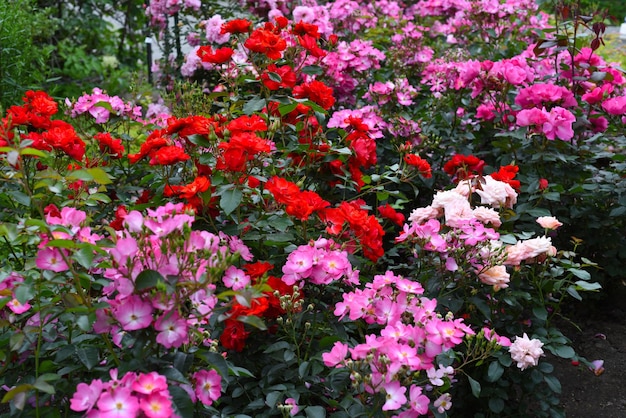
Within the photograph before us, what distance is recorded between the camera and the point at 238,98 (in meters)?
2.56

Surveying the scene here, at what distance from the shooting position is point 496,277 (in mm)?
1899

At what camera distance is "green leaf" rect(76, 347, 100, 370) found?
1398 millimetres

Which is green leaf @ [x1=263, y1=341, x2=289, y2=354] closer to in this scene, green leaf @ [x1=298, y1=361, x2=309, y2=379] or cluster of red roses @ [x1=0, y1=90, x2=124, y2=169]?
green leaf @ [x1=298, y1=361, x2=309, y2=379]

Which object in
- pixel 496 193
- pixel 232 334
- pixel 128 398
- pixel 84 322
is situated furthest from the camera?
pixel 496 193

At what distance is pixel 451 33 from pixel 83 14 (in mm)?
3406

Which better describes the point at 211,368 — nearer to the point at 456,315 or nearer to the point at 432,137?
the point at 456,315

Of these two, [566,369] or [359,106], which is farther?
[359,106]

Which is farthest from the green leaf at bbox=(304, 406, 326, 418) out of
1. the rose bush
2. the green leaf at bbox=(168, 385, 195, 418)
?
the green leaf at bbox=(168, 385, 195, 418)

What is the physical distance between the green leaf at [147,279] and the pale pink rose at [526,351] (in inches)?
40.5

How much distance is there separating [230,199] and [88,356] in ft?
1.83

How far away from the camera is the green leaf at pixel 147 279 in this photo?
4.16 feet

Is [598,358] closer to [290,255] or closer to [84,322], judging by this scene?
[290,255]

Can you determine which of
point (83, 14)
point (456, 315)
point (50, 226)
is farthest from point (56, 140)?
point (83, 14)

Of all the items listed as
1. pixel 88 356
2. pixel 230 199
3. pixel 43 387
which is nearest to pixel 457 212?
pixel 230 199
